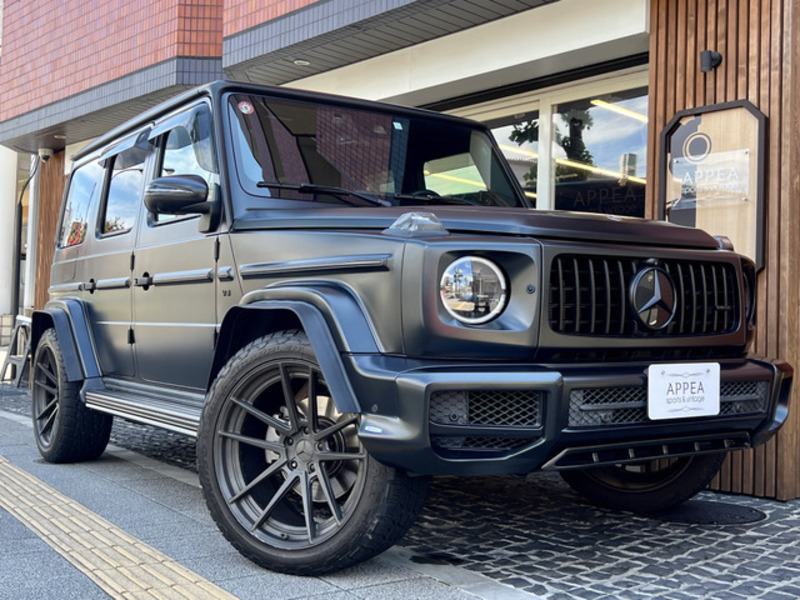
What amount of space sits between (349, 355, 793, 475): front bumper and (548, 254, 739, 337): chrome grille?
→ 6.2 inches

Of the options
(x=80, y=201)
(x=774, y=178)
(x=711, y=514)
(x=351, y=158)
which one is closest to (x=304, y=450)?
(x=351, y=158)

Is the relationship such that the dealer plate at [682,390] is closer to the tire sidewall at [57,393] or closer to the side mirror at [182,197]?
the side mirror at [182,197]

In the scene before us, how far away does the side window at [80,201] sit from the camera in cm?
540

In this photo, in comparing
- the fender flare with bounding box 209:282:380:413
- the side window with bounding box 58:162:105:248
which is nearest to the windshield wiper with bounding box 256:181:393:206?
the fender flare with bounding box 209:282:380:413

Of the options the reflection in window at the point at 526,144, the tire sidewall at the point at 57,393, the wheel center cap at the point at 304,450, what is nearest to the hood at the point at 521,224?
the wheel center cap at the point at 304,450

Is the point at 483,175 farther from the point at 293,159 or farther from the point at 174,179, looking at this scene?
the point at 174,179

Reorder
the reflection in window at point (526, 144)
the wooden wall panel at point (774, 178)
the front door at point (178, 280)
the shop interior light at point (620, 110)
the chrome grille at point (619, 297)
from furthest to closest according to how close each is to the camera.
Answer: the reflection in window at point (526, 144)
the shop interior light at point (620, 110)
the wooden wall panel at point (774, 178)
the front door at point (178, 280)
the chrome grille at point (619, 297)

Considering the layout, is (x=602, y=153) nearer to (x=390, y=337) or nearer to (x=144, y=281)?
(x=144, y=281)

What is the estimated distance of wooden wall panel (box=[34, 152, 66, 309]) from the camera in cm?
1438

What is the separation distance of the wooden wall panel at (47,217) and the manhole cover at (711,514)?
12540 mm

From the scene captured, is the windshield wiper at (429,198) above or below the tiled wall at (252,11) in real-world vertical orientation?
below

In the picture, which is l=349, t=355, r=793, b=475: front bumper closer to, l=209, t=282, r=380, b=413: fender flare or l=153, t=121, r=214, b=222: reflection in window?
l=209, t=282, r=380, b=413: fender flare

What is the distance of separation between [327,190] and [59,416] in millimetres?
2521

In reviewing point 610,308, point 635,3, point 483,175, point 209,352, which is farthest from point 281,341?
point 635,3
